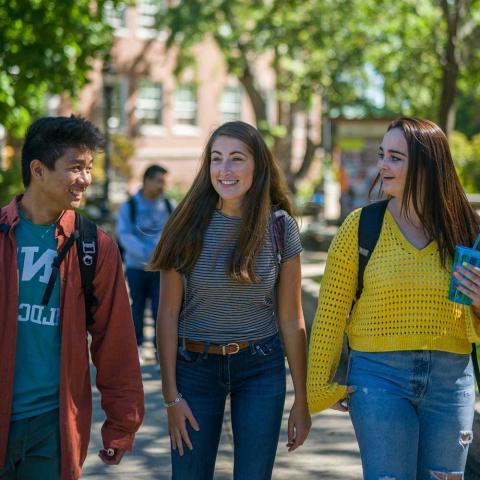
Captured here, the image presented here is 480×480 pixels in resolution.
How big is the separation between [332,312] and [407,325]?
0.94ft

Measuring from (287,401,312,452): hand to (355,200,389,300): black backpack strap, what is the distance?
506 mm

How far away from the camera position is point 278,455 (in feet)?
19.0

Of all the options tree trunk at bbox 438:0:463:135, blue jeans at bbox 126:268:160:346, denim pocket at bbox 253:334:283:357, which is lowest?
blue jeans at bbox 126:268:160:346

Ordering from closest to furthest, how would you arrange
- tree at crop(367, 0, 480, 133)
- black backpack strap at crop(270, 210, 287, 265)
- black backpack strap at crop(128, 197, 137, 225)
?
black backpack strap at crop(270, 210, 287, 265) → black backpack strap at crop(128, 197, 137, 225) → tree at crop(367, 0, 480, 133)

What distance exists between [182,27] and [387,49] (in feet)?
20.6

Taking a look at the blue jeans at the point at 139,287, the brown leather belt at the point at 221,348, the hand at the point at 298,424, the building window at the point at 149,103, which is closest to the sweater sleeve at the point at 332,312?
the hand at the point at 298,424

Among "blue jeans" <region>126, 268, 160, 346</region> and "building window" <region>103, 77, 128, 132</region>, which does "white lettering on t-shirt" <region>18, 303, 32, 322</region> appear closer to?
"blue jeans" <region>126, 268, 160, 346</region>

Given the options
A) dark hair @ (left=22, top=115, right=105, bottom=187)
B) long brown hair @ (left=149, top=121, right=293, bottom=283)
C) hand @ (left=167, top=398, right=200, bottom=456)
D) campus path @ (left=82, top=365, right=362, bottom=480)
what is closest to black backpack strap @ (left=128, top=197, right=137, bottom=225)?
campus path @ (left=82, top=365, right=362, bottom=480)

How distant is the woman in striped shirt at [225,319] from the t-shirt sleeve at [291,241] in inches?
0.5

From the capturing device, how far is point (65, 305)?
3080mm

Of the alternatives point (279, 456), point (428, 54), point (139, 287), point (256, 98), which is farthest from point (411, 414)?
point (256, 98)

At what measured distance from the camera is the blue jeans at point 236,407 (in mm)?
3529

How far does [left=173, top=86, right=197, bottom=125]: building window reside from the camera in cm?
3822

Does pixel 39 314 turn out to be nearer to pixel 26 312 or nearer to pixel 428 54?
pixel 26 312
